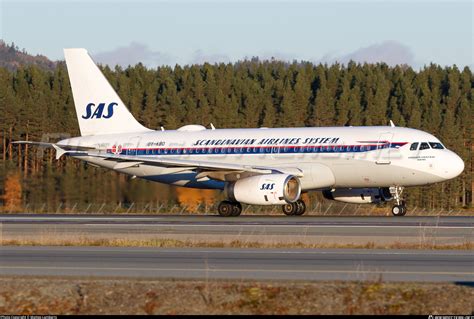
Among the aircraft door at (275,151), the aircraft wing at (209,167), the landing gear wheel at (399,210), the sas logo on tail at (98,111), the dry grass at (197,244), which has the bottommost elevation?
the landing gear wheel at (399,210)

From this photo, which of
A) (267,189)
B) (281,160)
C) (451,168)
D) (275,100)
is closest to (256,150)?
(281,160)

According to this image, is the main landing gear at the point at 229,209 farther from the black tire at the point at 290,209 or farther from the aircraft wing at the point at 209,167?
the black tire at the point at 290,209

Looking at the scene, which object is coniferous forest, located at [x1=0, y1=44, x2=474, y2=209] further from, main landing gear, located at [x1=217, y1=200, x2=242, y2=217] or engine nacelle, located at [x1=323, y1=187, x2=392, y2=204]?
main landing gear, located at [x1=217, y1=200, x2=242, y2=217]

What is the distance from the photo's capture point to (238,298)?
17891 millimetres

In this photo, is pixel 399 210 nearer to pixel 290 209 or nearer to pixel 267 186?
pixel 290 209

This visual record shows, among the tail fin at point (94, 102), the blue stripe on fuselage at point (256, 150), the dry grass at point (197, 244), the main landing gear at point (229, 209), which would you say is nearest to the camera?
the dry grass at point (197, 244)

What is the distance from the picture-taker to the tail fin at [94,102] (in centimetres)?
5603

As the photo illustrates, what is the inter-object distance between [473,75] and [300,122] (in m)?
40.0

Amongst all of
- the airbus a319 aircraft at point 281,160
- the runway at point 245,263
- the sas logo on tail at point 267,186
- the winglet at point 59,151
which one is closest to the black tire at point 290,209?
the airbus a319 aircraft at point 281,160

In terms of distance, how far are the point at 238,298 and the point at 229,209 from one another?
101ft

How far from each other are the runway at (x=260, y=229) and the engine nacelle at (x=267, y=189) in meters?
3.06

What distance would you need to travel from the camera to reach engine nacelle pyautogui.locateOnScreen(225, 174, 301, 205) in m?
46.0

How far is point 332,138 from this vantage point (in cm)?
4862

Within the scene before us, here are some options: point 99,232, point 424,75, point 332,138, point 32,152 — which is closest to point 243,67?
point 424,75
